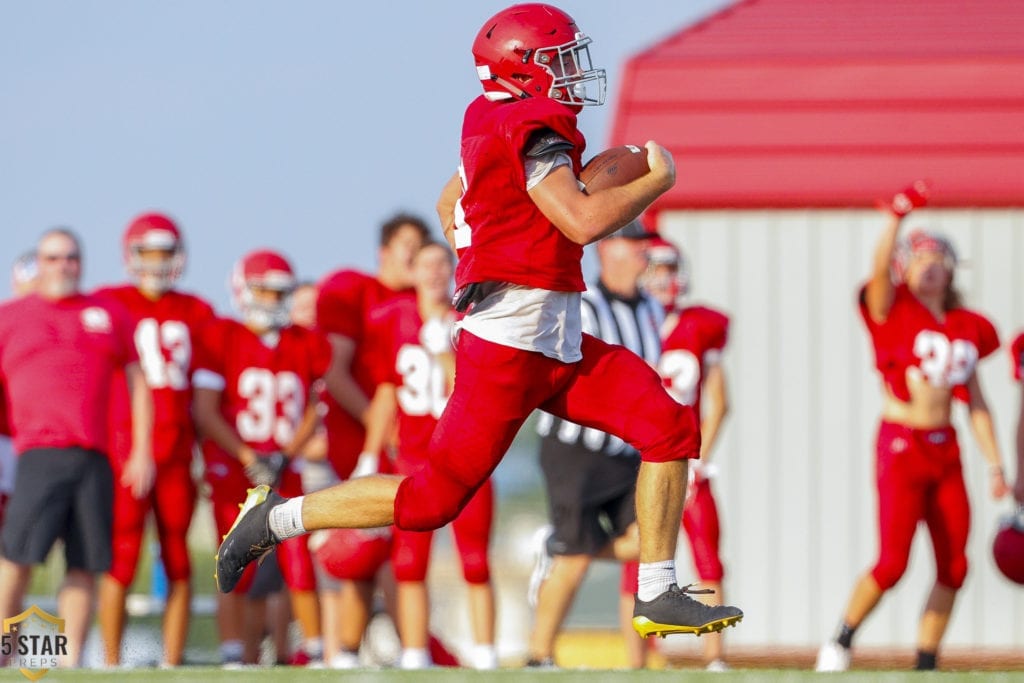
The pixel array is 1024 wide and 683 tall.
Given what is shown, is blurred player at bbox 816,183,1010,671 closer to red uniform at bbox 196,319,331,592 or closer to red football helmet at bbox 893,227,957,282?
red football helmet at bbox 893,227,957,282

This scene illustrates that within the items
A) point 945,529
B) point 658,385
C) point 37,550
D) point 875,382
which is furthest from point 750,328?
point 658,385

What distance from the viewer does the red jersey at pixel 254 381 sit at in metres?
9.21

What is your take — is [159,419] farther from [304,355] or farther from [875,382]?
[875,382]

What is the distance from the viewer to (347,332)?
383 inches

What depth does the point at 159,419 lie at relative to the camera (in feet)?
29.7

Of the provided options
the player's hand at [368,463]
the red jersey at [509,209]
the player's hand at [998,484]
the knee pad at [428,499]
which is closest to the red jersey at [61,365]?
the player's hand at [368,463]

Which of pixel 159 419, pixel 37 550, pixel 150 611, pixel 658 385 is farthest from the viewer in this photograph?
pixel 150 611

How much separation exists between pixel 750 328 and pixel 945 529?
3.25m

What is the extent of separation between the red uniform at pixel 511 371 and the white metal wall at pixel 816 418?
580 centimetres

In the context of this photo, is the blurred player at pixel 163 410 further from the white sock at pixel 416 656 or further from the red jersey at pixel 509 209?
the red jersey at pixel 509 209

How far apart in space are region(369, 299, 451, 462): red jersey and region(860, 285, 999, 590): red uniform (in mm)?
1988

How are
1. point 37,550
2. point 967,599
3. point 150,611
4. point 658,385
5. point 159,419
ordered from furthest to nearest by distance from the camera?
point 150,611, point 967,599, point 159,419, point 37,550, point 658,385

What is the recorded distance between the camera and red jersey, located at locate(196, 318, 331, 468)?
30.2 ft

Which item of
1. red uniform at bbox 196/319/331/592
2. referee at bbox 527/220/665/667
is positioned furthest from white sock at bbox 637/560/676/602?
red uniform at bbox 196/319/331/592
